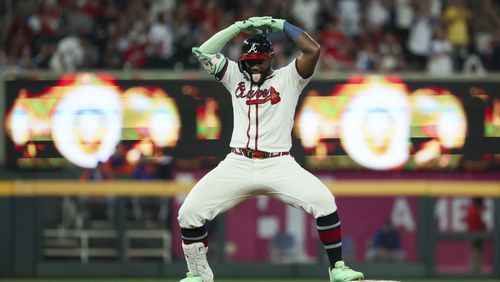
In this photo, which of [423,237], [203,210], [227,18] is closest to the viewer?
[203,210]

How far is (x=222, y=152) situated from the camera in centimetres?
1448

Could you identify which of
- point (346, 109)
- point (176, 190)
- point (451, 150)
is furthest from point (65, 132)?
point (451, 150)

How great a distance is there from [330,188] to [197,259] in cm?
541

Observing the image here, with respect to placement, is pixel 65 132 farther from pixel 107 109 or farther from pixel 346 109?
pixel 346 109

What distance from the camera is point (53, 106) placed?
14.8 m

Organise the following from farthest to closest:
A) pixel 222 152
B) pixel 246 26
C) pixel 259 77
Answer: pixel 222 152
pixel 259 77
pixel 246 26

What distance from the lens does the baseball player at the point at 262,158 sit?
994cm

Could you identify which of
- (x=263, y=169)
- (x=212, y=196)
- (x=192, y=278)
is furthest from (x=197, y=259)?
(x=263, y=169)

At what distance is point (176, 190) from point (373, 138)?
7.98 feet

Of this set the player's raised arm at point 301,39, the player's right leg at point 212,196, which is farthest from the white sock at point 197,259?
the player's raised arm at point 301,39

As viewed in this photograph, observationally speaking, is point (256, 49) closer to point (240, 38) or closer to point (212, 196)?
point (212, 196)

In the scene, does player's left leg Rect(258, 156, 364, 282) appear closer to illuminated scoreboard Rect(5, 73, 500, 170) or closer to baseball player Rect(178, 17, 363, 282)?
baseball player Rect(178, 17, 363, 282)

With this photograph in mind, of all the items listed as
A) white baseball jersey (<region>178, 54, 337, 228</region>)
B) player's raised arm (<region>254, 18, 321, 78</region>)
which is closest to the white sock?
white baseball jersey (<region>178, 54, 337, 228</region>)

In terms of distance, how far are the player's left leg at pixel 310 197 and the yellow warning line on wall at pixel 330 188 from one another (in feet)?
17.8
